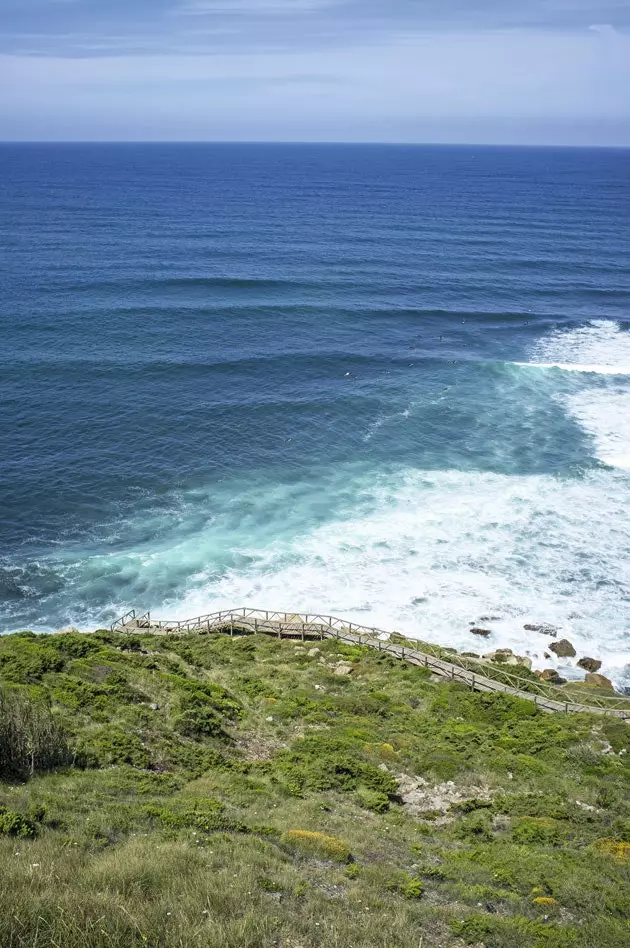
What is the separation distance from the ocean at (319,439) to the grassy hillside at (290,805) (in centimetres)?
901

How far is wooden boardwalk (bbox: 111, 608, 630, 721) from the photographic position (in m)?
35.7

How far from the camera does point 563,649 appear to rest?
40.8 meters

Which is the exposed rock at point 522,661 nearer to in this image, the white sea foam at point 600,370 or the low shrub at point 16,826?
the white sea foam at point 600,370

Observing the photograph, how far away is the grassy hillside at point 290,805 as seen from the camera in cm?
1584

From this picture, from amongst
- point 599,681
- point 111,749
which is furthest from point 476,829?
point 599,681

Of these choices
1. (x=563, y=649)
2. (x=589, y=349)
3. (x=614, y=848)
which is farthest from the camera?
(x=589, y=349)

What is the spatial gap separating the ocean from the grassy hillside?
9012 millimetres

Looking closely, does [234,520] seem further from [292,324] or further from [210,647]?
[292,324]

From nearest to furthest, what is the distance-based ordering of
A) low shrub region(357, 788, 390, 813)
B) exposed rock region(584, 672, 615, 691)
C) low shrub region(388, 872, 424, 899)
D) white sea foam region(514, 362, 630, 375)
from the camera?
low shrub region(388, 872, 424, 899) < low shrub region(357, 788, 390, 813) < exposed rock region(584, 672, 615, 691) < white sea foam region(514, 362, 630, 375)

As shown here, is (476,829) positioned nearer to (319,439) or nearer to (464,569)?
(464,569)

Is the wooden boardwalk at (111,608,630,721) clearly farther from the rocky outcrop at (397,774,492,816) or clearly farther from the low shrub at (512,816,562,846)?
the low shrub at (512,816,562,846)

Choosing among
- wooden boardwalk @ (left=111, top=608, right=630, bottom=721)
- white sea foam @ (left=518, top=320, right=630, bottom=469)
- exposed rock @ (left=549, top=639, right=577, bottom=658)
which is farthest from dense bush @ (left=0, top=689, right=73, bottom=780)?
white sea foam @ (left=518, top=320, right=630, bottom=469)

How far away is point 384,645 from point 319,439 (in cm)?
2774

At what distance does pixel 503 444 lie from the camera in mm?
64125
